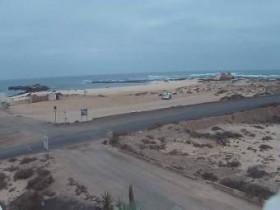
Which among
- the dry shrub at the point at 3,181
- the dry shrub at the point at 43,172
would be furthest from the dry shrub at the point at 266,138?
the dry shrub at the point at 3,181

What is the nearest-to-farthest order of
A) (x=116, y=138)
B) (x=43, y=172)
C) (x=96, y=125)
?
1. (x=43, y=172)
2. (x=116, y=138)
3. (x=96, y=125)

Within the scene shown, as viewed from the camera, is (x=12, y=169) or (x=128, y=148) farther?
(x=128, y=148)

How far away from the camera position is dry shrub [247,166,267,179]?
1784cm

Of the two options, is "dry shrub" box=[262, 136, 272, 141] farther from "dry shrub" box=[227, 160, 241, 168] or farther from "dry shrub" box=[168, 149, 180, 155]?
"dry shrub" box=[227, 160, 241, 168]

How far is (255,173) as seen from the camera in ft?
59.6

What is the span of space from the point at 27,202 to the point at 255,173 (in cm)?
845

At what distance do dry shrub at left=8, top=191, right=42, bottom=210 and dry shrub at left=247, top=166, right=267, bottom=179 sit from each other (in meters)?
7.85

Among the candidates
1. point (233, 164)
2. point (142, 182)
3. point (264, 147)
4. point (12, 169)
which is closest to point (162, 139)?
point (264, 147)

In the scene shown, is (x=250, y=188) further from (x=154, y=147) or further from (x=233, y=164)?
(x=154, y=147)

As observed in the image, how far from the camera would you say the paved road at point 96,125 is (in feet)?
84.6

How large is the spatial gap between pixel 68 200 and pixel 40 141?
1180cm

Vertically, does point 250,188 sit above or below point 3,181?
above

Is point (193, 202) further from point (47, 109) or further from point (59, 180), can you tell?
point (47, 109)

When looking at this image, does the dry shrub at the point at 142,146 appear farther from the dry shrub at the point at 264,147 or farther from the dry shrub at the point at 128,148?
the dry shrub at the point at 264,147
